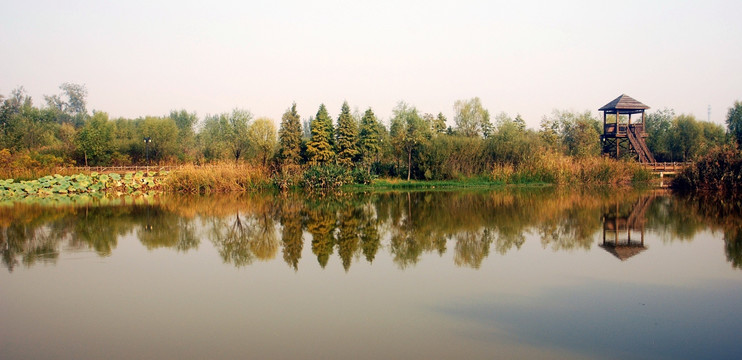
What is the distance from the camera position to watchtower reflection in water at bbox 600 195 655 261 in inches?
436

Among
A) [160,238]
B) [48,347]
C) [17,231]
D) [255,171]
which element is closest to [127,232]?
[160,238]

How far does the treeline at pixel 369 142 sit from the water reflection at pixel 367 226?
1136 cm

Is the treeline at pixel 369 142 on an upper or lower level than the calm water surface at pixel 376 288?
upper

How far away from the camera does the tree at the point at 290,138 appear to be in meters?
33.9

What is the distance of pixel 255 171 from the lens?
30844mm

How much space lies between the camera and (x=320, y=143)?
1326 inches

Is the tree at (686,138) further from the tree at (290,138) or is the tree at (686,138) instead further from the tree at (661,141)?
the tree at (290,138)

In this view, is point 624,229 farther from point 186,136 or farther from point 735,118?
point 186,136

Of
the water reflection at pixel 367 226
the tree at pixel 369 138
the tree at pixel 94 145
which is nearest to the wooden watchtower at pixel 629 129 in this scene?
the tree at pixel 369 138

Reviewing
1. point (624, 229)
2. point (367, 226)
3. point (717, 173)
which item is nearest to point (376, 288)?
point (367, 226)

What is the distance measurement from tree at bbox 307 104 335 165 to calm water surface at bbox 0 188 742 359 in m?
17.5

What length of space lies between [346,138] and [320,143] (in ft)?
5.58

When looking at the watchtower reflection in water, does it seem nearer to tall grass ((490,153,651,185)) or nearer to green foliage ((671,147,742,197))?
green foliage ((671,147,742,197))

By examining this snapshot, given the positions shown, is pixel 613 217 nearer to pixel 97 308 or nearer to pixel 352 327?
pixel 352 327
